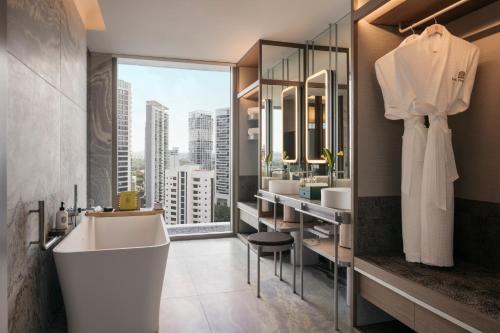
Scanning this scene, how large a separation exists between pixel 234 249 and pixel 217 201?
1.05 metres

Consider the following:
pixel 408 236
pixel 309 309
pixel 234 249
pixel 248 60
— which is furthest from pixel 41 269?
pixel 248 60

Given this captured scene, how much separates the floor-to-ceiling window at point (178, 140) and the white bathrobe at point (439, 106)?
3823 millimetres

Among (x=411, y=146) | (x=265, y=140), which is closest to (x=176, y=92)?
(x=265, y=140)

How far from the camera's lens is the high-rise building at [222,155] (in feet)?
18.2

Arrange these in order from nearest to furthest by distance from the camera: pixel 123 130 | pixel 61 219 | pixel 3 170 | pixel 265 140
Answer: pixel 3 170 → pixel 61 219 → pixel 265 140 → pixel 123 130

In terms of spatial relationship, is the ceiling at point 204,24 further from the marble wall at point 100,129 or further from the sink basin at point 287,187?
the sink basin at point 287,187

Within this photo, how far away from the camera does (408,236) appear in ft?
Result: 6.75

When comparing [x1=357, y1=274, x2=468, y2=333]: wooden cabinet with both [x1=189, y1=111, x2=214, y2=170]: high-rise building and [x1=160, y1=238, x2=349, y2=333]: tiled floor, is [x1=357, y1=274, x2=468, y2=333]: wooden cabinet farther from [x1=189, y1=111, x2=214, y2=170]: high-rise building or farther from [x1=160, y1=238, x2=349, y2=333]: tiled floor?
[x1=189, y1=111, x2=214, y2=170]: high-rise building

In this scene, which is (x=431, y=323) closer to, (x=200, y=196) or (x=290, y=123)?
(x=290, y=123)

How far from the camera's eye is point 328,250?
2.78 metres

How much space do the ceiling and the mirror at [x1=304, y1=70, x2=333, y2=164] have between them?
0.58 meters

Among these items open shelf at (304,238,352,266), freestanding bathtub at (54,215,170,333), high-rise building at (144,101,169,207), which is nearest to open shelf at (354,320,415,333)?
open shelf at (304,238,352,266)

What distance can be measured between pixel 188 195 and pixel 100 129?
5.10ft

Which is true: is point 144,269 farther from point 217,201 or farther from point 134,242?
point 217,201
